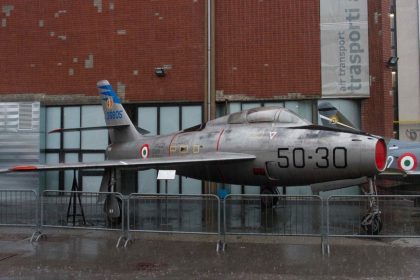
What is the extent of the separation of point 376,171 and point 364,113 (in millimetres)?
7331

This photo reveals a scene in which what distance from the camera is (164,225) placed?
30.5 ft

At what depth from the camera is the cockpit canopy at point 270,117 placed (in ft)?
33.1

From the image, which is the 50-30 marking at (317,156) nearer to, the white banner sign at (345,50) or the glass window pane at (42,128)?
the white banner sign at (345,50)

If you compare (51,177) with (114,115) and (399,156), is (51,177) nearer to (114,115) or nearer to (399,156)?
(114,115)

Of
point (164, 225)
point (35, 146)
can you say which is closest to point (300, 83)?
point (164, 225)

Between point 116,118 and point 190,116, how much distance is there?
3.80m

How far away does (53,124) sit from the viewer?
17.5 metres

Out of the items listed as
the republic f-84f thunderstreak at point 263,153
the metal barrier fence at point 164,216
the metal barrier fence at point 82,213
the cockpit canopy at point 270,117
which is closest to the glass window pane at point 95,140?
the republic f-84f thunderstreak at point 263,153

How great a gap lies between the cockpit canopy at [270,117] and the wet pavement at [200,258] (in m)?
2.70

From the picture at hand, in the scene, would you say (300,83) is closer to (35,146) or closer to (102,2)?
(102,2)

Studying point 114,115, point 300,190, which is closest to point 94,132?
point 114,115

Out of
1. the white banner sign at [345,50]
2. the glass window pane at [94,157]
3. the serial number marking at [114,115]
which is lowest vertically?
the glass window pane at [94,157]

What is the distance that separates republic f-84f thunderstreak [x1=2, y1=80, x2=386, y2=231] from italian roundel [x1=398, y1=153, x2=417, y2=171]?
598 cm

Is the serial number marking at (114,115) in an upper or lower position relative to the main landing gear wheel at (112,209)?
upper
